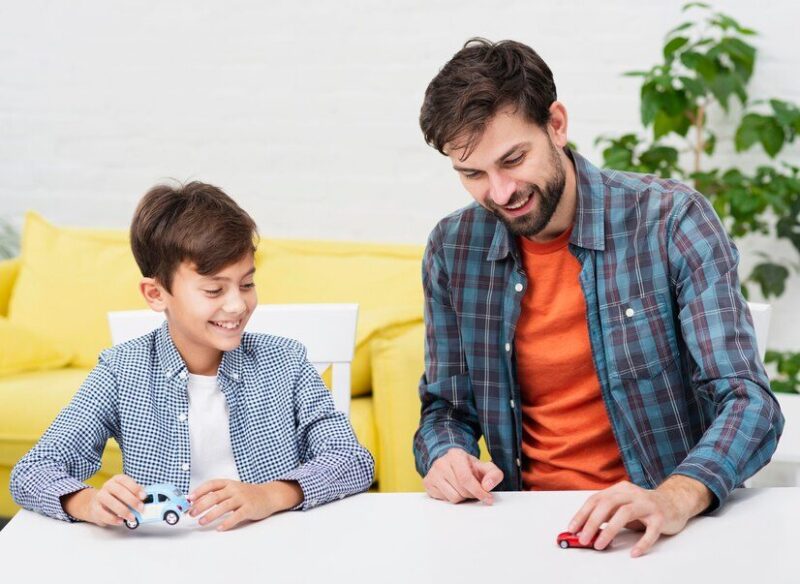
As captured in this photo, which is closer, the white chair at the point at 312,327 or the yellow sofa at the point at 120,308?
the white chair at the point at 312,327

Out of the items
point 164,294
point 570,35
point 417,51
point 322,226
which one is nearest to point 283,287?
point 322,226

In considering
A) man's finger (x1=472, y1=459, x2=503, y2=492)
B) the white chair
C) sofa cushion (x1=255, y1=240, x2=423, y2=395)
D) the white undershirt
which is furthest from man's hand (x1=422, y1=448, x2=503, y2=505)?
sofa cushion (x1=255, y1=240, x2=423, y2=395)

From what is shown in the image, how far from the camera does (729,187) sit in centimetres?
288

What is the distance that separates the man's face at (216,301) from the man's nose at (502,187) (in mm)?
349

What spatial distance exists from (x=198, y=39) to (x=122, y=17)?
28 centimetres

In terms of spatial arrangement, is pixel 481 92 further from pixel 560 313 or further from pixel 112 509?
pixel 112 509

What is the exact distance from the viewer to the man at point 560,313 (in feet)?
4.60

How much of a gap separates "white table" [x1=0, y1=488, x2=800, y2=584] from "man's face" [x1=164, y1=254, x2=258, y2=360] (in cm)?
31

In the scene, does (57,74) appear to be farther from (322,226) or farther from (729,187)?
(729,187)

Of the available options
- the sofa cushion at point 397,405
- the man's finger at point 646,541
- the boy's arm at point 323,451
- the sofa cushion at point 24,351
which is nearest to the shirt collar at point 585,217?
the boy's arm at point 323,451

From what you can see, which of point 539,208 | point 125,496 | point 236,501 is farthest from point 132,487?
point 539,208

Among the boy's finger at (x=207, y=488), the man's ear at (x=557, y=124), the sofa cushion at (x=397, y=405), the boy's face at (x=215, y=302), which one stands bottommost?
the sofa cushion at (x=397, y=405)

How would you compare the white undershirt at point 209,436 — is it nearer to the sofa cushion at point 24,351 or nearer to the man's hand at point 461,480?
the man's hand at point 461,480

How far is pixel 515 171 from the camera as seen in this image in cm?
149
